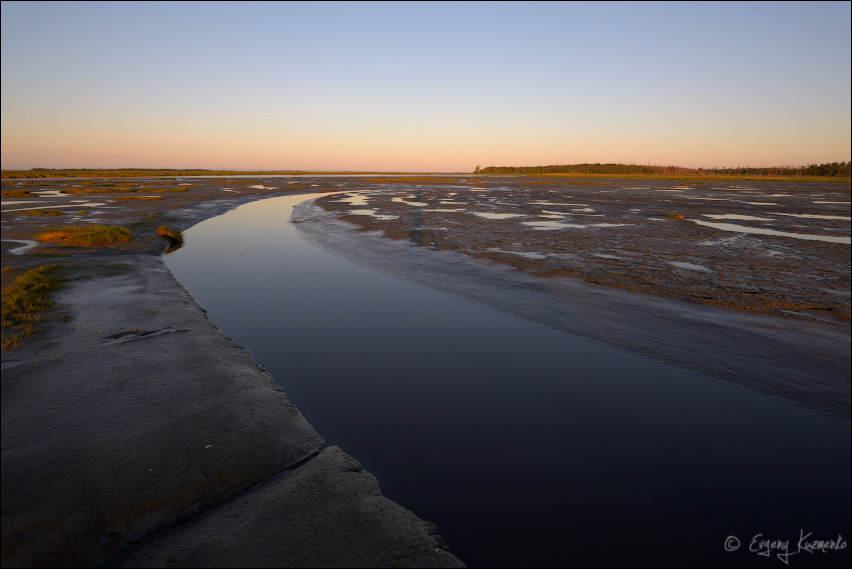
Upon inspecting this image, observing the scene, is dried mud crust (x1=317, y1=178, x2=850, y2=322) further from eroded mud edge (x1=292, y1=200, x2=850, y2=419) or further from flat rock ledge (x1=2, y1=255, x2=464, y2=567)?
flat rock ledge (x1=2, y1=255, x2=464, y2=567)

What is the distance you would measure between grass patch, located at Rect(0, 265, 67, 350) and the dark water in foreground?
4192 mm

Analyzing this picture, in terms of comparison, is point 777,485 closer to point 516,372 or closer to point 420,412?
point 516,372

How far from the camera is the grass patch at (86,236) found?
20.7 m

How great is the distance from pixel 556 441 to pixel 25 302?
550 inches

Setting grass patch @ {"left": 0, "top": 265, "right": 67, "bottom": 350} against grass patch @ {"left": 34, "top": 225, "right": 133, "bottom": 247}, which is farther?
grass patch @ {"left": 34, "top": 225, "right": 133, "bottom": 247}

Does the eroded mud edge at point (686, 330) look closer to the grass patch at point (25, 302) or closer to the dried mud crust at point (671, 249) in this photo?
the dried mud crust at point (671, 249)

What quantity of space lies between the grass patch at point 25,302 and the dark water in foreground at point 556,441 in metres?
4.19

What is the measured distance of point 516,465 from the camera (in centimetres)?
572

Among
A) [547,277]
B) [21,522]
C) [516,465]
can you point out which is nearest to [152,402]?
[21,522]

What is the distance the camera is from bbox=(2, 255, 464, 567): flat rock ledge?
4.16 meters

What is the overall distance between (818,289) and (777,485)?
455 inches

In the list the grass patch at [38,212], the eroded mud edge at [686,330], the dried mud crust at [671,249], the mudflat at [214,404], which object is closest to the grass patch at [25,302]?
the mudflat at [214,404]

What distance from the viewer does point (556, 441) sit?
246 inches

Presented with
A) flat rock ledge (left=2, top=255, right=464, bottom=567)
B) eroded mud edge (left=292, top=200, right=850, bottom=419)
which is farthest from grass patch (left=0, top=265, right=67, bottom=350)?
eroded mud edge (left=292, top=200, right=850, bottom=419)
